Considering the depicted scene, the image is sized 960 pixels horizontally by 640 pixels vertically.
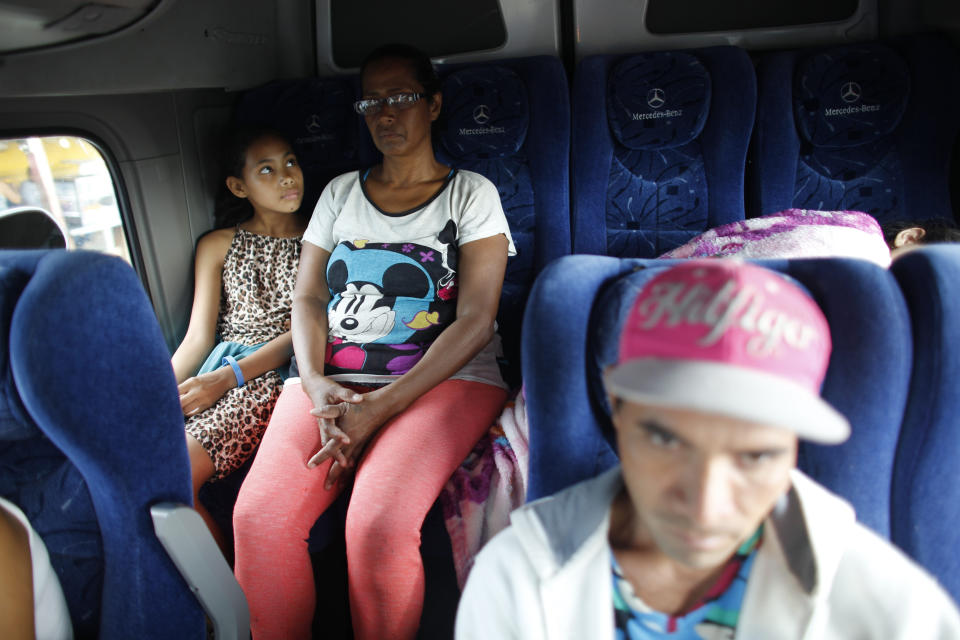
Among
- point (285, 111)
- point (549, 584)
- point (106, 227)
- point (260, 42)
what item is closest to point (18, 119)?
point (106, 227)

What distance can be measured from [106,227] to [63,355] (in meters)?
1.47

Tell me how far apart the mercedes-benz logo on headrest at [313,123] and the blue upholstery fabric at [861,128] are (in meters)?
1.62

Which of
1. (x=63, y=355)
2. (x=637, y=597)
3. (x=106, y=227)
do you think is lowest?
(x=637, y=597)

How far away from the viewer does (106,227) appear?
86.4 inches

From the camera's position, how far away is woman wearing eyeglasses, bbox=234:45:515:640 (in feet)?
4.51

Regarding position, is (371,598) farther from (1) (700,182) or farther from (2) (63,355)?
(1) (700,182)

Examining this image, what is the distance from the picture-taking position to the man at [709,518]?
0.63 meters

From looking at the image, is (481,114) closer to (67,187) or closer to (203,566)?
(67,187)

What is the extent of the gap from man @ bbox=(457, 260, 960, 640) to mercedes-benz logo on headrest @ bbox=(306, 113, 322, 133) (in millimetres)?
1998

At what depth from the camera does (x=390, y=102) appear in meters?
1.84

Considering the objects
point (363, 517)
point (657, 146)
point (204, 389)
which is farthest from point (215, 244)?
point (657, 146)

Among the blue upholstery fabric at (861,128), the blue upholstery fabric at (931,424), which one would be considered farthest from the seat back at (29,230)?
the blue upholstery fabric at (861,128)

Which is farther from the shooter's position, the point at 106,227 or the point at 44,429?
the point at 106,227

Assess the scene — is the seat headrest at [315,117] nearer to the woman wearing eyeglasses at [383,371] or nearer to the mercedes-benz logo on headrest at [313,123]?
the mercedes-benz logo on headrest at [313,123]
